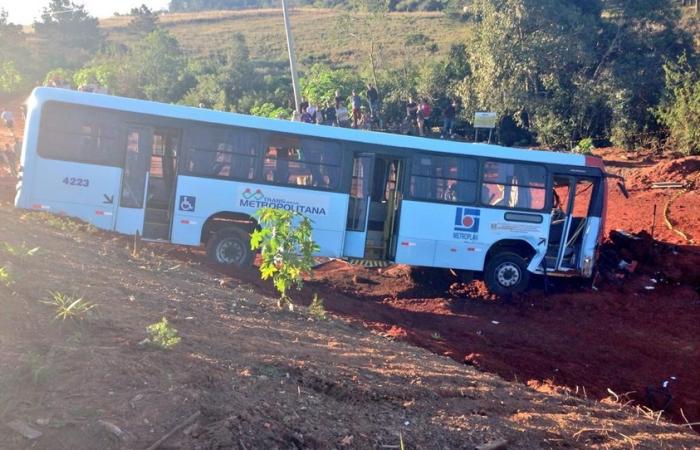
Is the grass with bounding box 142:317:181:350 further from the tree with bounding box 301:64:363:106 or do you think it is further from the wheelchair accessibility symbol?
the tree with bounding box 301:64:363:106

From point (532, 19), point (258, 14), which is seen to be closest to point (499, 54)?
point (532, 19)

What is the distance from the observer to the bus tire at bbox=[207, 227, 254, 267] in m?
13.0

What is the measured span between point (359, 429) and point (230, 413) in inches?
35.6

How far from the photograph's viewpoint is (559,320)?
12852mm

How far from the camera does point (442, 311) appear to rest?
500 inches

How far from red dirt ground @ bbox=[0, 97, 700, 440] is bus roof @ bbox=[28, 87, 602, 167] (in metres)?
2.59

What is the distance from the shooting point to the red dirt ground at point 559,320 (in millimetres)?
9578

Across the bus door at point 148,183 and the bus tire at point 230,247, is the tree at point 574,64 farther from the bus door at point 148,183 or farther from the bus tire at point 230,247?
the bus door at point 148,183

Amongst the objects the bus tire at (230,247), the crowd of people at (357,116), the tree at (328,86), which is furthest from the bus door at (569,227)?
the tree at (328,86)

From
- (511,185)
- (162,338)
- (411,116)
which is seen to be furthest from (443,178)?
(411,116)

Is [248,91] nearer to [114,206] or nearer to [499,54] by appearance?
[499,54]

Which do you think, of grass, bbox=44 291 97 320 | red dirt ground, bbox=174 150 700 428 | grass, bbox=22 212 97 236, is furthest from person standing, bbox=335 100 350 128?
grass, bbox=44 291 97 320

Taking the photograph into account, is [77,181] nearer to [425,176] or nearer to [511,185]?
[425,176]

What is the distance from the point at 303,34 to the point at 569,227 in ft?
170
